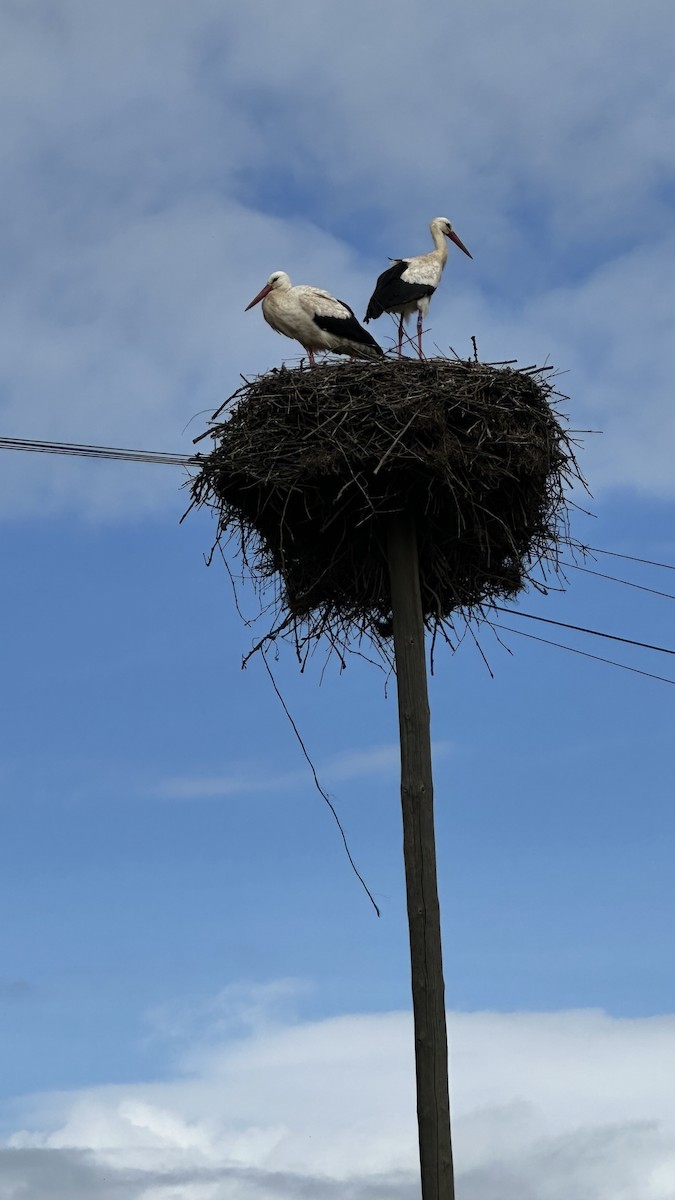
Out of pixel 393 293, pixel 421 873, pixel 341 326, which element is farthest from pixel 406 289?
pixel 421 873

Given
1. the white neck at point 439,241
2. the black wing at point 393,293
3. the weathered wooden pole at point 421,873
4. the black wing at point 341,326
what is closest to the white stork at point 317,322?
the black wing at point 341,326

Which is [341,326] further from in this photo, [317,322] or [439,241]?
[439,241]

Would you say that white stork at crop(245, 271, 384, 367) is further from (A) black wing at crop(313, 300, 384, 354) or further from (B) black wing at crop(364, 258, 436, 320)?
(B) black wing at crop(364, 258, 436, 320)

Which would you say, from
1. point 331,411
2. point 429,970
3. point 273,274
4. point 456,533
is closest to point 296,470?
point 331,411

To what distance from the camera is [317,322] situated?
9.34 meters

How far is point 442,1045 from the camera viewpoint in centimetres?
606

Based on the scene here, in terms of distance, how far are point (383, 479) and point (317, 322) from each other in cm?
270

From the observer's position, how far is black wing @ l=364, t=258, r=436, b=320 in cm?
970

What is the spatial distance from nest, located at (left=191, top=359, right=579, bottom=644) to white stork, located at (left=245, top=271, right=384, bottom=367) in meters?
1.93

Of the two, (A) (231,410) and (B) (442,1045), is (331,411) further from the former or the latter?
(B) (442,1045)

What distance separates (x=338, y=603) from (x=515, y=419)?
134 cm

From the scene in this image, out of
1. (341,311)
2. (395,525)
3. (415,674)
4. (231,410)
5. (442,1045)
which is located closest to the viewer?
(442,1045)

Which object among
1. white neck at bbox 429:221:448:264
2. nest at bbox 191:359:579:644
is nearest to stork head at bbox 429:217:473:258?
white neck at bbox 429:221:448:264

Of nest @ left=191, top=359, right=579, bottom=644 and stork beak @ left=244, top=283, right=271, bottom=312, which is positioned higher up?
stork beak @ left=244, top=283, right=271, bottom=312
